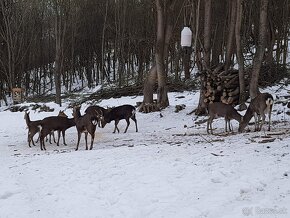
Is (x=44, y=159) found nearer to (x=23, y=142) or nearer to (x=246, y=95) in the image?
(x=23, y=142)

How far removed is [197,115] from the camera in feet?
55.0

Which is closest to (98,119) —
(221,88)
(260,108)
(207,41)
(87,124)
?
(87,124)

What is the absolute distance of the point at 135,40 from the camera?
3566cm

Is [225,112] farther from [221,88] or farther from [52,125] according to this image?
[52,125]

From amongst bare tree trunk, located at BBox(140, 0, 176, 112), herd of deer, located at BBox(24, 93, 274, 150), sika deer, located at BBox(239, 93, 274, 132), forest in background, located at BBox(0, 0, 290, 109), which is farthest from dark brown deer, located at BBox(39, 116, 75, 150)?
forest in background, located at BBox(0, 0, 290, 109)

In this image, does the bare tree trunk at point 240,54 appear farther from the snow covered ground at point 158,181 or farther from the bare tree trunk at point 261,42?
the snow covered ground at point 158,181

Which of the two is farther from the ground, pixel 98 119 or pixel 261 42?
pixel 261 42

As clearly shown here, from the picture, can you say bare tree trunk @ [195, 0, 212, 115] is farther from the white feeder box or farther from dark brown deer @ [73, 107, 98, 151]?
dark brown deer @ [73, 107, 98, 151]

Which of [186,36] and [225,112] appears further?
[186,36]

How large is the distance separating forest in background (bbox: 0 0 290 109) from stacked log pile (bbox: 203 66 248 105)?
0.10 metres

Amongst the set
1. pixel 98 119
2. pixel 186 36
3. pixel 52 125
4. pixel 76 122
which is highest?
pixel 186 36

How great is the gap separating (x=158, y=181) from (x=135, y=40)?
1165 inches

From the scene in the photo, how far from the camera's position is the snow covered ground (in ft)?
19.1

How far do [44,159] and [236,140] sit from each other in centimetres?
492
